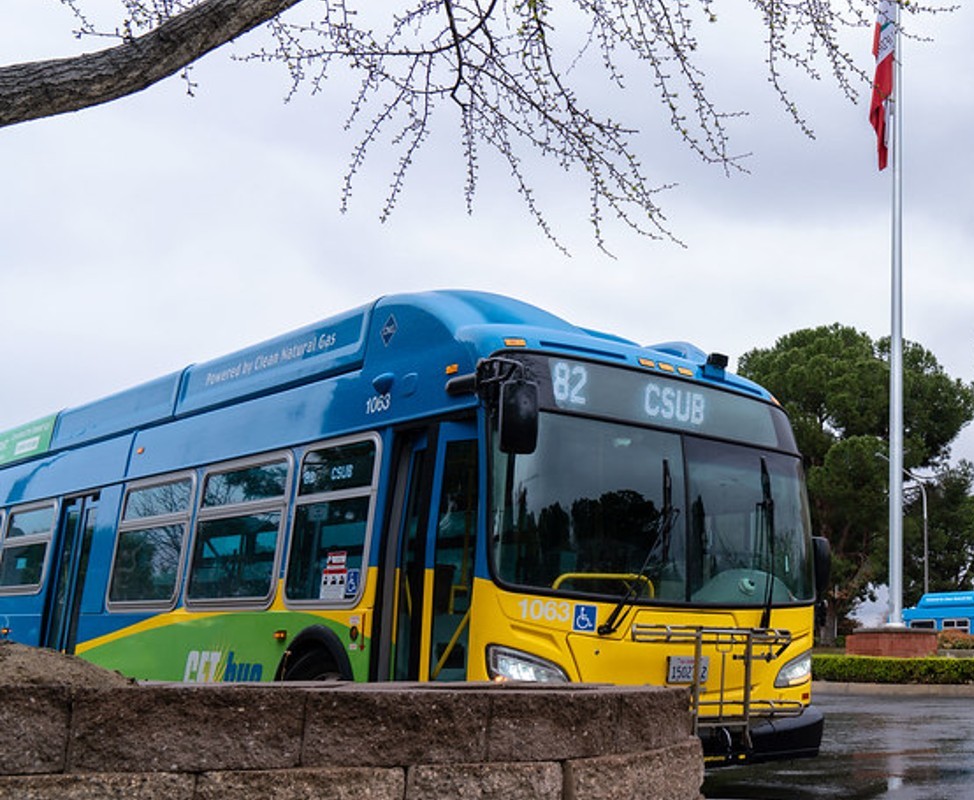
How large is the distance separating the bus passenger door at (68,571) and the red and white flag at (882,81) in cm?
1625

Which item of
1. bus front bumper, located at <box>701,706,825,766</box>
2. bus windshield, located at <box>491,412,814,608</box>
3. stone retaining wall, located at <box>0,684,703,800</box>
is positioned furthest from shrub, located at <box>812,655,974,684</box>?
stone retaining wall, located at <box>0,684,703,800</box>

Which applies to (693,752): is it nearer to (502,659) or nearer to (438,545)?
(502,659)

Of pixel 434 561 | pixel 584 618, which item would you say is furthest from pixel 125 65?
pixel 584 618

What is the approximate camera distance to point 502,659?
23.4ft

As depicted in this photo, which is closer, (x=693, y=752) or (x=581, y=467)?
(x=693, y=752)

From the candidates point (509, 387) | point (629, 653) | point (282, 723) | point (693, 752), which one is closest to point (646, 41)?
point (509, 387)

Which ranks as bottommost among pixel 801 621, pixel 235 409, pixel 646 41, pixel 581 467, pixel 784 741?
pixel 784 741

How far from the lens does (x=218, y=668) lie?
9477 millimetres

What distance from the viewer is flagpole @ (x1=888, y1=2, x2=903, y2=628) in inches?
1086

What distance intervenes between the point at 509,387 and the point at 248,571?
3.29m

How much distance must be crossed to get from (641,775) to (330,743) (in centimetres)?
120

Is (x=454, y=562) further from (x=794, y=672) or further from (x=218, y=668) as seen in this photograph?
Answer: (x=218, y=668)

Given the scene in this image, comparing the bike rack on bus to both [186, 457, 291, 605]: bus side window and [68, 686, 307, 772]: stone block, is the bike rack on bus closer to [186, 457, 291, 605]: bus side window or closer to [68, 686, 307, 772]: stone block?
[186, 457, 291, 605]: bus side window

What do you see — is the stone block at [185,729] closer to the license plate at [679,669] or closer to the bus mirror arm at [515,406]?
the bus mirror arm at [515,406]
